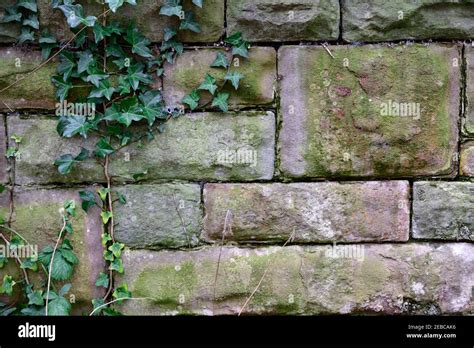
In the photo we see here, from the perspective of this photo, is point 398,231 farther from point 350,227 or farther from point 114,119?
point 114,119

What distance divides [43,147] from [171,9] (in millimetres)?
802

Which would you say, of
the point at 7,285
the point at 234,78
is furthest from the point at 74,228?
the point at 234,78

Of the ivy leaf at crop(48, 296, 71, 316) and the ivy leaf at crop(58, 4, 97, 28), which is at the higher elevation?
the ivy leaf at crop(58, 4, 97, 28)

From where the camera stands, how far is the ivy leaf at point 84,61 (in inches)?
90.9

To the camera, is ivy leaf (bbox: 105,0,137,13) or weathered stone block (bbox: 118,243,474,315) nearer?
ivy leaf (bbox: 105,0,137,13)

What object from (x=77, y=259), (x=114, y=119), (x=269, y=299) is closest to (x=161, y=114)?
(x=114, y=119)

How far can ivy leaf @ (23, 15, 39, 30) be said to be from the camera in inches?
91.0

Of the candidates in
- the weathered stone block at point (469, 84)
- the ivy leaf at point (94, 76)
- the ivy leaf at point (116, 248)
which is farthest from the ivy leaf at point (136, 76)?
the weathered stone block at point (469, 84)

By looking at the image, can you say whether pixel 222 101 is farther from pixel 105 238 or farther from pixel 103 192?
pixel 105 238

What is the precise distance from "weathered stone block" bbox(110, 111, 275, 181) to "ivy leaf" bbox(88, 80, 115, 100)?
247 mm

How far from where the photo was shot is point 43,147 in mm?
2383

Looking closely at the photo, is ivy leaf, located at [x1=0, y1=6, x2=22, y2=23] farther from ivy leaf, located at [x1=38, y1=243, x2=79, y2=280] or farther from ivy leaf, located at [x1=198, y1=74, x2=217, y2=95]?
ivy leaf, located at [x1=38, y1=243, x2=79, y2=280]

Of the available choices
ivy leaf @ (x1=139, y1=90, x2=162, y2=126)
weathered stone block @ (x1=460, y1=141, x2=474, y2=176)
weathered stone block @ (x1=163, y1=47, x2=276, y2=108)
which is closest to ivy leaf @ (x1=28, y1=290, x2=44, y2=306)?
ivy leaf @ (x1=139, y1=90, x2=162, y2=126)

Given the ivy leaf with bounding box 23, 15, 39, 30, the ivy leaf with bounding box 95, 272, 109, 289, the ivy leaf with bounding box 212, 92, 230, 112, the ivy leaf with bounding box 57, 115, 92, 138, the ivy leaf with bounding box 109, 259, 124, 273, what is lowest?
the ivy leaf with bounding box 95, 272, 109, 289
